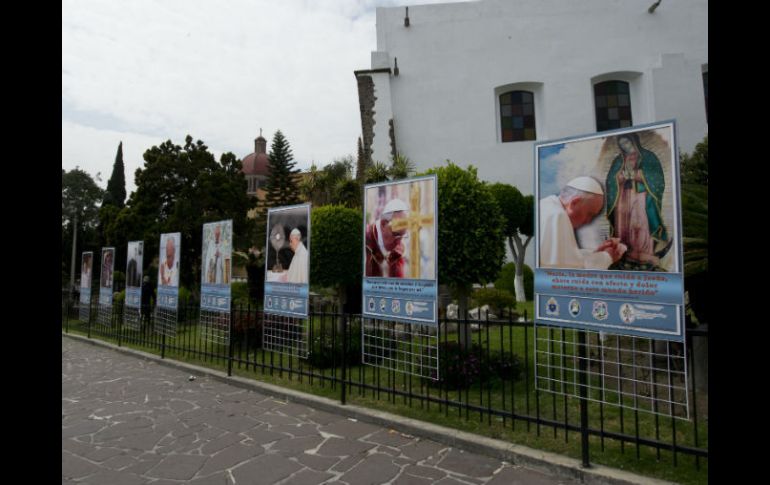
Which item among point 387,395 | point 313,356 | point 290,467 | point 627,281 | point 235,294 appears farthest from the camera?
point 235,294

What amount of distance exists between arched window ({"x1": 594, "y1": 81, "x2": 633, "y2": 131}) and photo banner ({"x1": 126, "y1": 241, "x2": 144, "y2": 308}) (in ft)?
65.4

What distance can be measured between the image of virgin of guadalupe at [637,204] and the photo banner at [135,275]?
10.9 metres

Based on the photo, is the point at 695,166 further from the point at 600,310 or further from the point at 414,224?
the point at 600,310

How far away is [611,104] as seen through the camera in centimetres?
2138

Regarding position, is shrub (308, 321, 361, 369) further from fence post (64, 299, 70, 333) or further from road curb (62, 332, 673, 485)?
fence post (64, 299, 70, 333)

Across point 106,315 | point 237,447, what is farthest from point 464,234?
point 106,315

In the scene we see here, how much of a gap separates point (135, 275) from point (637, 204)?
37.5ft

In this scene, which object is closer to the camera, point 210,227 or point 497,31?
point 210,227

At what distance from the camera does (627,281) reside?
3553mm

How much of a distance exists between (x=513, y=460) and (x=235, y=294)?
15.9 meters

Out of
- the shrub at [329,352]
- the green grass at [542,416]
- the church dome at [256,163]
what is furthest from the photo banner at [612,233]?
the church dome at [256,163]

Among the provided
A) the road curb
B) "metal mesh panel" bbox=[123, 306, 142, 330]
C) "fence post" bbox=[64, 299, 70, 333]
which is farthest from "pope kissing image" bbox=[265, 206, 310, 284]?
"fence post" bbox=[64, 299, 70, 333]

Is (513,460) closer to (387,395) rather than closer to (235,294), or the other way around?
(387,395)
